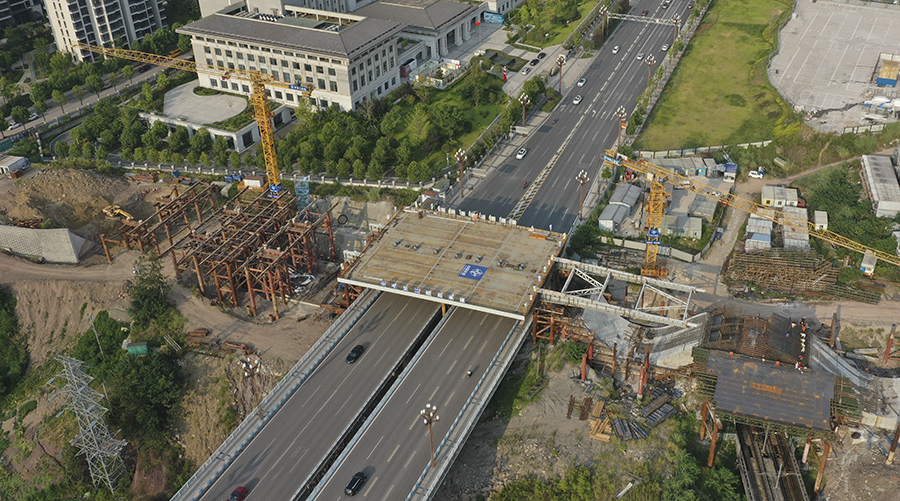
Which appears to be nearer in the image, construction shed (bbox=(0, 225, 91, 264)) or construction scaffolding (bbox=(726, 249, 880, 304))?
construction scaffolding (bbox=(726, 249, 880, 304))

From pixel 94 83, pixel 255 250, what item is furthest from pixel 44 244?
pixel 94 83

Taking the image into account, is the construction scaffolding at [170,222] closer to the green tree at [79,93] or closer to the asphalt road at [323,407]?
the asphalt road at [323,407]

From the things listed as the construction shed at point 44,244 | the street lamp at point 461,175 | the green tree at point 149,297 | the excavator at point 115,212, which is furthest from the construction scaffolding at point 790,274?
the construction shed at point 44,244

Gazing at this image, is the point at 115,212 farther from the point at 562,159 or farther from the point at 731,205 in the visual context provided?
the point at 731,205

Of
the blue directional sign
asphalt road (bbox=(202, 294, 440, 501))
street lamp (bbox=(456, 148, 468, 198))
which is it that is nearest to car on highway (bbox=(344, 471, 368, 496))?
asphalt road (bbox=(202, 294, 440, 501))

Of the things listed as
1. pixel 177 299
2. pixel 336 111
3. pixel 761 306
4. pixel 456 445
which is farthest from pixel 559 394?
pixel 336 111

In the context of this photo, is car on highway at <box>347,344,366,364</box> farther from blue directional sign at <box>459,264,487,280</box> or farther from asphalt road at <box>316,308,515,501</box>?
blue directional sign at <box>459,264,487,280</box>
